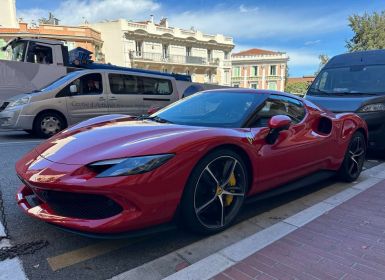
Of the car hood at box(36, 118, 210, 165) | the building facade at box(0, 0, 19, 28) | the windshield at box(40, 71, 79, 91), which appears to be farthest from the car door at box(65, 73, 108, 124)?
the building facade at box(0, 0, 19, 28)

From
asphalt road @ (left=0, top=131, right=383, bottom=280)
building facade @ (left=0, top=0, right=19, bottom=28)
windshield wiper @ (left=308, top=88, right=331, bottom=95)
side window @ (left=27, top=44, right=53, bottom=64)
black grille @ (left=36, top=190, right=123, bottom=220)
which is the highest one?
building facade @ (left=0, top=0, right=19, bottom=28)

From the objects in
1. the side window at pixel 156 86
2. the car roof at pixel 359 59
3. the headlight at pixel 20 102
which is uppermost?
the car roof at pixel 359 59

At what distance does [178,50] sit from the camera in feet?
127

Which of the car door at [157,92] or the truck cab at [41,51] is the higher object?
the truck cab at [41,51]

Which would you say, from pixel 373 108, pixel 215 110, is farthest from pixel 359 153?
pixel 215 110

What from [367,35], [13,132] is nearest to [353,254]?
[13,132]

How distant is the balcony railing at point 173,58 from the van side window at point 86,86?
94.3ft

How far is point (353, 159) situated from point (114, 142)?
3344 mm

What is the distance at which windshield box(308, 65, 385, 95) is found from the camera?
19.7 feet

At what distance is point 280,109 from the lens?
137 inches

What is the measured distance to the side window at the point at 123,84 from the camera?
823cm

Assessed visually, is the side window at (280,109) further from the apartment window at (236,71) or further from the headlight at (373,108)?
the apartment window at (236,71)

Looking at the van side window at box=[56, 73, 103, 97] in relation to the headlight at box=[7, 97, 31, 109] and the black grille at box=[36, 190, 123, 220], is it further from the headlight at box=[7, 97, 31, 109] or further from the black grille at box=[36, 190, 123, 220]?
the black grille at box=[36, 190, 123, 220]

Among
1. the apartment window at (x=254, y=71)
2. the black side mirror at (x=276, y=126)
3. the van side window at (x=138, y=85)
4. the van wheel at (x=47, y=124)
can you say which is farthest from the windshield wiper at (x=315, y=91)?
the apartment window at (x=254, y=71)
